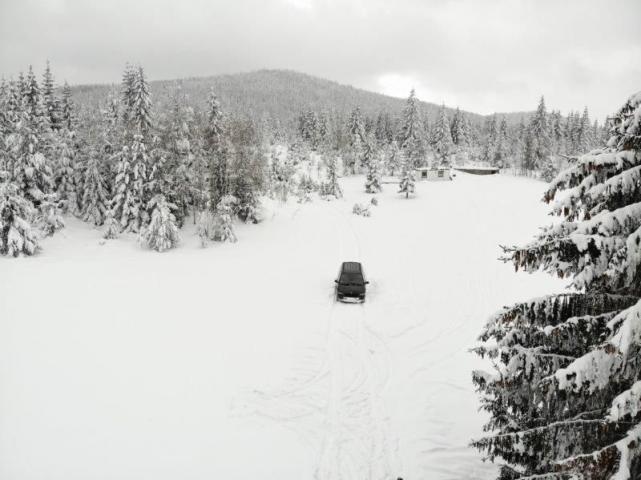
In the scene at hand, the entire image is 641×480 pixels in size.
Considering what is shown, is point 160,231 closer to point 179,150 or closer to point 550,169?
point 179,150

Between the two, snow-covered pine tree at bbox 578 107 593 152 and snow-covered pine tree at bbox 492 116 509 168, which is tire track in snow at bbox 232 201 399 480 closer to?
snow-covered pine tree at bbox 578 107 593 152

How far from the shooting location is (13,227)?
92.2 ft

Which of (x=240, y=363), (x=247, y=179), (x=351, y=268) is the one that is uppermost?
(x=247, y=179)

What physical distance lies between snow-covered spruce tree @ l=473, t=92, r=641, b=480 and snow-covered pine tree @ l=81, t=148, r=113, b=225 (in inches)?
1578

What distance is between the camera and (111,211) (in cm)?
3456

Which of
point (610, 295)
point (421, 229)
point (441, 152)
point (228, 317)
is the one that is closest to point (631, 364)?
Result: point (610, 295)

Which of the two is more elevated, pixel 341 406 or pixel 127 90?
pixel 127 90

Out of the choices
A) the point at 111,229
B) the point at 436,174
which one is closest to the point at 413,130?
the point at 436,174

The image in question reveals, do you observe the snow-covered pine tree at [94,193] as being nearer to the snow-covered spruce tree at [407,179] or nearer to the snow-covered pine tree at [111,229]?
the snow-covered pine tree at [111,229]

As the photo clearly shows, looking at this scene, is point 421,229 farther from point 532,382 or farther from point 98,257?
point 532,382

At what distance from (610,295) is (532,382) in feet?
6.13

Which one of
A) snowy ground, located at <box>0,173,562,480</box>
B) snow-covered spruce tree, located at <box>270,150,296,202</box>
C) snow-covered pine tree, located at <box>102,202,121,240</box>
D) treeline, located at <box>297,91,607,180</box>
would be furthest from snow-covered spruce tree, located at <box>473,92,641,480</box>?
treeline, located at <box>297,91,607,180</box>

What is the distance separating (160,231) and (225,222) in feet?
16.3

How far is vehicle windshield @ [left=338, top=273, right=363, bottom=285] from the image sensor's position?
21672 millimetres
